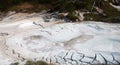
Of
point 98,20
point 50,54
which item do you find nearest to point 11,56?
point 50,54

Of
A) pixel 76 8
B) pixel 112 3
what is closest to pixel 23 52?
pixel 76 8

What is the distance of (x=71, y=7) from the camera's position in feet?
29.8

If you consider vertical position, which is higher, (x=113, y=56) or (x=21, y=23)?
(x=21, y=23)

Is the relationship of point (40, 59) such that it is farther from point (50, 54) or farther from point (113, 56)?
point (113, 56)

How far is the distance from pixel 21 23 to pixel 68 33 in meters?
1.51

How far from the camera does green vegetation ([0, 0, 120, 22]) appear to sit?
8.91 metres

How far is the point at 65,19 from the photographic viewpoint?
8789 millimetres

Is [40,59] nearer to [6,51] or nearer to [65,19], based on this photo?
[6,51]

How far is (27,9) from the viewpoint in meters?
9.80

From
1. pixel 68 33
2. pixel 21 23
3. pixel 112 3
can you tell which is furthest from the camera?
pixel 112 3

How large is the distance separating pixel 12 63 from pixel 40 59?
0.62 m

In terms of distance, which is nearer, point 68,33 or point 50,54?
point 50,54

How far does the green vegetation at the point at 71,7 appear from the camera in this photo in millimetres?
8914

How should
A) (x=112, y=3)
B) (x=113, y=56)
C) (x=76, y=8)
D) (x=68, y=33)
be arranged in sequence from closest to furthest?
(x=113, y=56) < (x=68, y=33) < (x=76, y=8) < (x=112, y=3)
